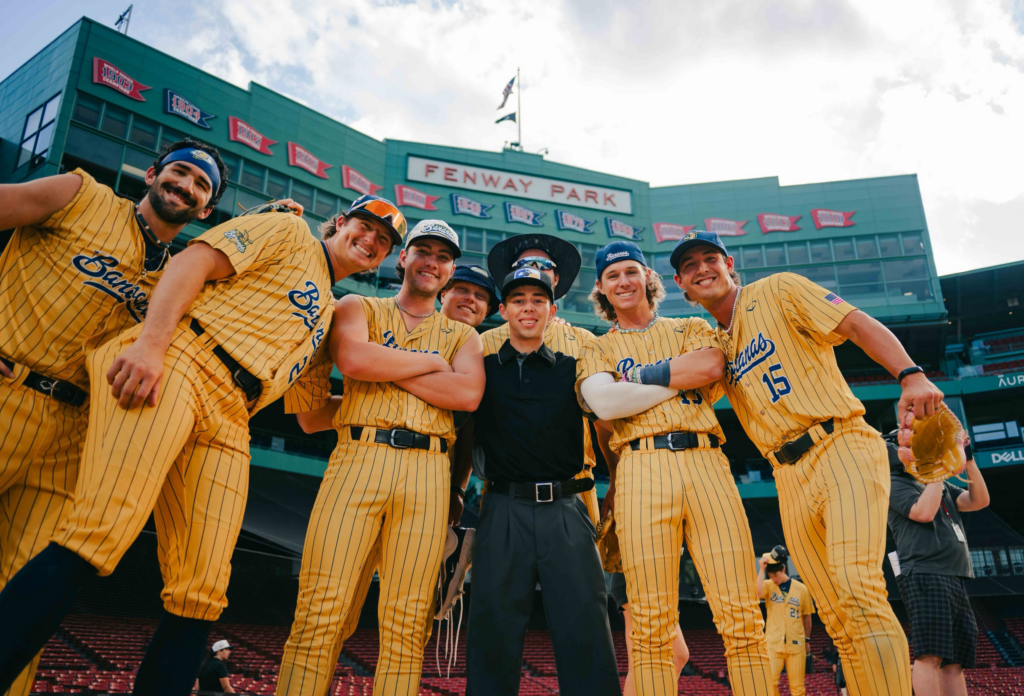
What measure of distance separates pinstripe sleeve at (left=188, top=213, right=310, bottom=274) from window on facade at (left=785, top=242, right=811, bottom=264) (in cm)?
2704

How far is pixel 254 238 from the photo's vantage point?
108 inches

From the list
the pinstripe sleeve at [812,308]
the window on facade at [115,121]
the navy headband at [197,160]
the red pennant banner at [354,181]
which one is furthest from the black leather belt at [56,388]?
the red pennant banner at [354,181]

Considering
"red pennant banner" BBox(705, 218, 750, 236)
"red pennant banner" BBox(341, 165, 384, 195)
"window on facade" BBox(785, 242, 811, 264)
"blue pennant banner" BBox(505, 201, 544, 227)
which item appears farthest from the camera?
"red pennant banner" BBox(705, 218, 750, 236)

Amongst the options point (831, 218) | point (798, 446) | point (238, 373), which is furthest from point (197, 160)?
point (831, 218)

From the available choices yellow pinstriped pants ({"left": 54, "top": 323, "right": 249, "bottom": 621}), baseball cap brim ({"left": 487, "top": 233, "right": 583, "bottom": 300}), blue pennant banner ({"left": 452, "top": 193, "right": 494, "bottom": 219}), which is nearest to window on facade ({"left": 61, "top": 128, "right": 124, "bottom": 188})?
blue pennant banner ({"left": 452, "top": 193, "right": 494, "bottom": 219})

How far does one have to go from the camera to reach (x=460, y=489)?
144 inches

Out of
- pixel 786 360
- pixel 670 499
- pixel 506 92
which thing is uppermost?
pixel 506 92

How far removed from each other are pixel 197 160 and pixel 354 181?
71.4 feet

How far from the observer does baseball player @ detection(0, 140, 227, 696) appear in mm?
2438

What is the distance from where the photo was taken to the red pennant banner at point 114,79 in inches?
729

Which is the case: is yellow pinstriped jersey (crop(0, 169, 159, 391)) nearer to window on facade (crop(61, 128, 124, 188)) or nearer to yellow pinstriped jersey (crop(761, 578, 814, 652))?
yellow pinstriped jersey (crop(761, 578, 814, 652))

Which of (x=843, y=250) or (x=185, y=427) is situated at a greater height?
(x=843, y=250)

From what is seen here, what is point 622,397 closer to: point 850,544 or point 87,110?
point 850,544

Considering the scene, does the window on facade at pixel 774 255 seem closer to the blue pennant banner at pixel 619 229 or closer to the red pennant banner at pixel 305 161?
the blue pennant banner at pixel 619 229
